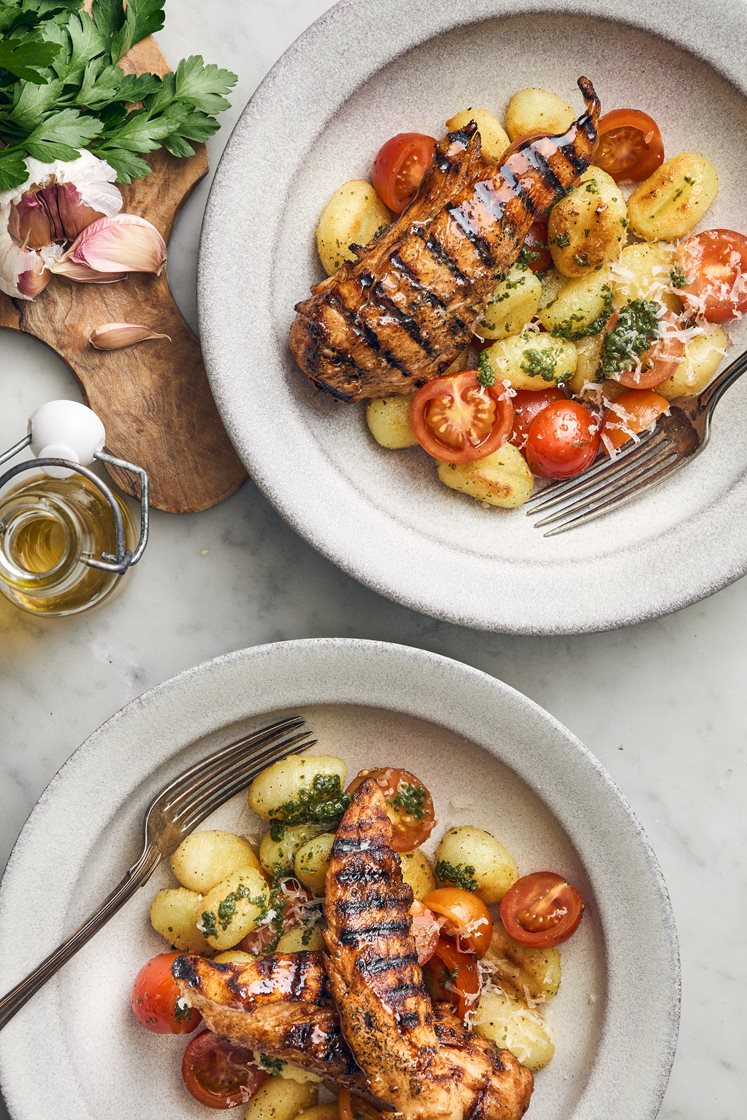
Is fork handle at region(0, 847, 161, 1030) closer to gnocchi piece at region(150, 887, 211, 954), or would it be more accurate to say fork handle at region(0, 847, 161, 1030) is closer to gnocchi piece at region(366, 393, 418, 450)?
gnocchi piece at region(150, 887, 211, 954)

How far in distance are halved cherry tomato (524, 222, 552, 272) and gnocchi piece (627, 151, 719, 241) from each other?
0.82 feet

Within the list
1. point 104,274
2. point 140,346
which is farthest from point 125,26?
point 140,346

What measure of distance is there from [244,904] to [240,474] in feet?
3.99

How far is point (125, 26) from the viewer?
259 cm

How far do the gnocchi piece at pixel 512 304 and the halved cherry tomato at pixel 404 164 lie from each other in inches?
13.9

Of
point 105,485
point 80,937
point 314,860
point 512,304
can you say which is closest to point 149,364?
point 105,485

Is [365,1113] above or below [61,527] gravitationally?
below

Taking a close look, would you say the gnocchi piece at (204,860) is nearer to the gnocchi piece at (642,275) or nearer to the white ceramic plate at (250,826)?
the white ceramic plate at (250,826)

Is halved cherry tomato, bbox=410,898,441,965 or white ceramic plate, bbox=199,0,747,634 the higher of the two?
white ceramic plate, bbox=199,0,747,634

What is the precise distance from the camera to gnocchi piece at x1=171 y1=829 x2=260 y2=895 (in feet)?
8.52

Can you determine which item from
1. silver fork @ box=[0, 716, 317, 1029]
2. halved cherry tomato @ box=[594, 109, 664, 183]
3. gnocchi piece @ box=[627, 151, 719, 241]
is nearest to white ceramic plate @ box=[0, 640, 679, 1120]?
silver fork @ box=[0, 716, 317, 1029]

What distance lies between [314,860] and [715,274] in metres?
1.96

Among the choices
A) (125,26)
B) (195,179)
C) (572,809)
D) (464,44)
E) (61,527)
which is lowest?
(61,527)

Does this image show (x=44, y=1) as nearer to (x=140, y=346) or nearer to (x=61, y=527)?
(x=140, y=346)
